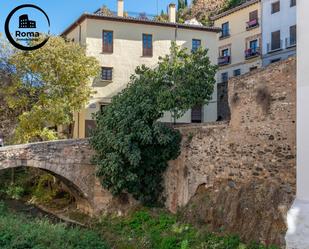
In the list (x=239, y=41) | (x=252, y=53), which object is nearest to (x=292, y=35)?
(x=252, y=53)

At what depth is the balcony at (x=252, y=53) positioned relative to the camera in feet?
98.6

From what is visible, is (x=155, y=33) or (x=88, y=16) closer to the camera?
(x=88, y=16)

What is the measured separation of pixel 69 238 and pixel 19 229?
1.68 meters

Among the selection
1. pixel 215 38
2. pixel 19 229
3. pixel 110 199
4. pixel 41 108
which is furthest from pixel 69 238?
pixel 215 38

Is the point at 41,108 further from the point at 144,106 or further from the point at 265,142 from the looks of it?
the point at 265,142

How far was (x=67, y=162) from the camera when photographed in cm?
1873

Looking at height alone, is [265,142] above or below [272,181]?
above

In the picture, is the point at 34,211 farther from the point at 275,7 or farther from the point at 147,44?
the point at 275,7

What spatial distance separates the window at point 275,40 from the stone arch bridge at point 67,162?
1552cm

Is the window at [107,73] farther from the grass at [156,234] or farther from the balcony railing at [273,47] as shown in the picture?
the balcony railing at [273,47]

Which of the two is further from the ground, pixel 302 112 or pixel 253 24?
pixel 253 24

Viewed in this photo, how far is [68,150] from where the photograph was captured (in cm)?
1870

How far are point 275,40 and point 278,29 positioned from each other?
0.72m

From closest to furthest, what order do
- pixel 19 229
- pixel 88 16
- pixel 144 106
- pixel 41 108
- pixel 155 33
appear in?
1. pixel 19 229
2. pixel 144 106
3. pixel 41 108
4. pixel 88 16
5. pixel 155 33
